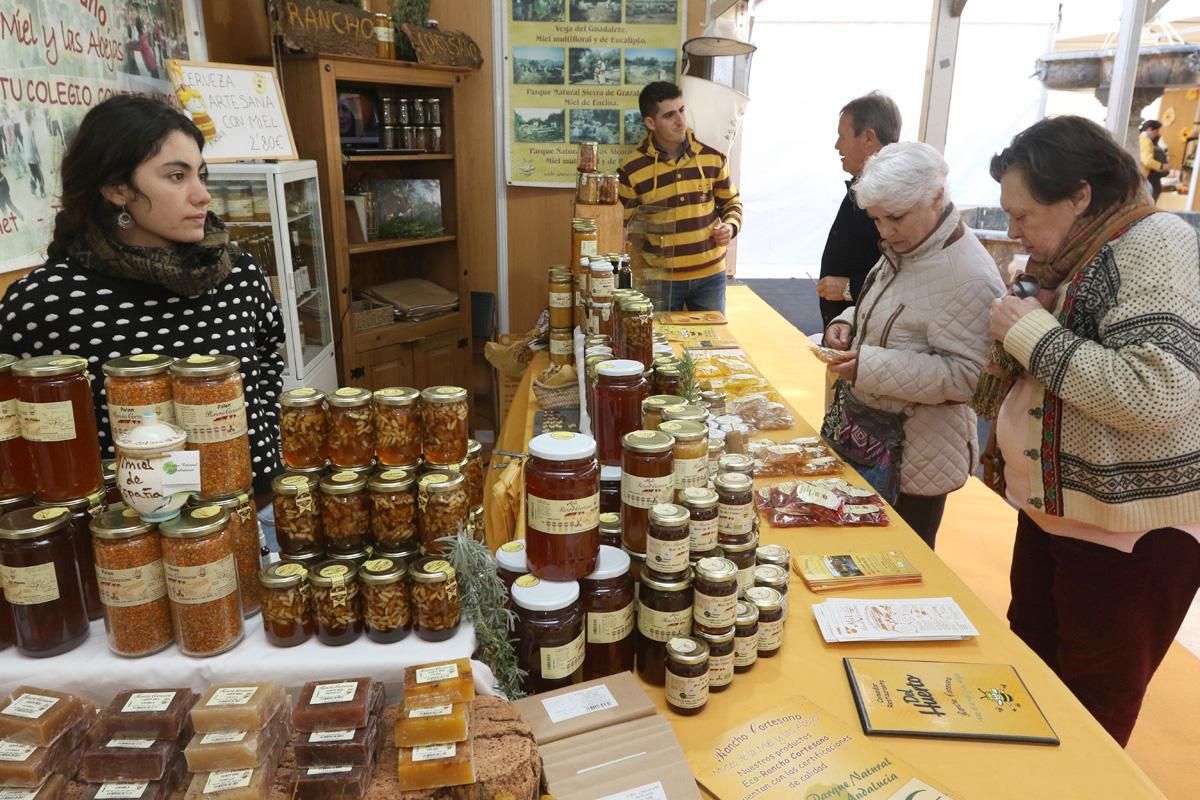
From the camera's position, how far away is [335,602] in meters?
1.15

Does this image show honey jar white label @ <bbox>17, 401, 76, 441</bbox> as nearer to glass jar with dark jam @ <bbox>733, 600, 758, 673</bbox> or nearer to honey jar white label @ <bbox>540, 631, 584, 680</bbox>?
honey jar white label @ <bbox>540, 631, 584, 680</bbox>

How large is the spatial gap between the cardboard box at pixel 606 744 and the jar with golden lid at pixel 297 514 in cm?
42

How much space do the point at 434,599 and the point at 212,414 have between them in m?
0.42

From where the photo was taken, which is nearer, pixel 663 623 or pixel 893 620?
pixel 663 623

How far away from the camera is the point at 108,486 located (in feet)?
4.27

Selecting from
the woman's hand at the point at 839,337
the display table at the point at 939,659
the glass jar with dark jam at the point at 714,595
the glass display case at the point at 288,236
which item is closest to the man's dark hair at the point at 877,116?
the woman's hand at the point at 839,337

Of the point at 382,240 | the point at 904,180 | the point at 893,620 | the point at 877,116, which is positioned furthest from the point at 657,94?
the point at 893,620

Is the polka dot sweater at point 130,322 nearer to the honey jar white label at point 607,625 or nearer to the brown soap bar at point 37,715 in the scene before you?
the brown soap bar at point 37,715

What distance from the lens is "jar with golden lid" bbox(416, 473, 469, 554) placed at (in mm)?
1237

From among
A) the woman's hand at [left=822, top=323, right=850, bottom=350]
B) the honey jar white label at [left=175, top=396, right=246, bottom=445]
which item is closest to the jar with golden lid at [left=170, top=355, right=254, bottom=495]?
the honey jar white label at [left=175, top=396, right=246, bottom=445]

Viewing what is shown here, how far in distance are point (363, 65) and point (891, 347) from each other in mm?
3060

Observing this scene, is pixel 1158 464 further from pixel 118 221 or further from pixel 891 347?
pixel 118 221

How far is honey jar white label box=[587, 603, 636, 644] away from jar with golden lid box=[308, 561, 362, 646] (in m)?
0.38

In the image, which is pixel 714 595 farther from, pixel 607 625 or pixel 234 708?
pixel 234 708
